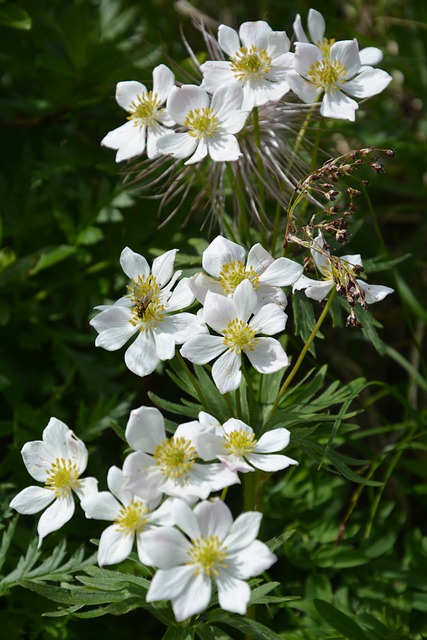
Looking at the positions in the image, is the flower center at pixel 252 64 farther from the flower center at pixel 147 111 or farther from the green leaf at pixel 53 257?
the green leaf at pixel 53 257

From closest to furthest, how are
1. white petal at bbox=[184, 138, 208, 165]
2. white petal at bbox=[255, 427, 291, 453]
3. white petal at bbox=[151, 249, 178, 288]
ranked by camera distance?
white petal at bbox=[255, 427, 291, 453]
white petal at bbox=[151, 249, 178, 288]
white petal at bbox=[184, 138, 208, 165]

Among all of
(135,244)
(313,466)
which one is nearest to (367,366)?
(313,466)

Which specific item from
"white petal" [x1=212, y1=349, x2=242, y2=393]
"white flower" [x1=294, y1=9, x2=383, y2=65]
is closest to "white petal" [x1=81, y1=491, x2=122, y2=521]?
"white petal" [x1=212, y1=349, x2=242, y2=393]

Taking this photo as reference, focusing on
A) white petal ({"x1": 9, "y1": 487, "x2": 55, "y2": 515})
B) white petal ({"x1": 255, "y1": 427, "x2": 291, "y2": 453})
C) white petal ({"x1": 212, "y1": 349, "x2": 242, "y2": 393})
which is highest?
white petal ({"x1": 212, "y1": 349, "x2": 242, "y2": 393})

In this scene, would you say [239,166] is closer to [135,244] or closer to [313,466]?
[135,244]

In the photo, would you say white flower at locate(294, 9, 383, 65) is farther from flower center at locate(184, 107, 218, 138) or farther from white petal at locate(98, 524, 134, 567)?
white petal at locate(98, 524, 134, 567)

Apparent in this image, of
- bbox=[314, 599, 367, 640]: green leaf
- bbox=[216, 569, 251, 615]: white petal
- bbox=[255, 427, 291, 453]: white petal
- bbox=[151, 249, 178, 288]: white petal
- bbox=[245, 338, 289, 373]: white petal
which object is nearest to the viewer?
bbox=[216, 569, 251, 615]: white petal
